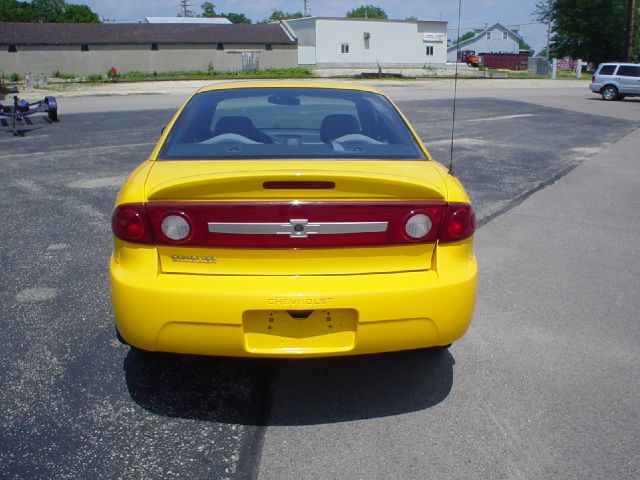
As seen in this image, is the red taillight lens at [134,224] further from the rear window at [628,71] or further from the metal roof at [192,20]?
the metal roof at [192,20]

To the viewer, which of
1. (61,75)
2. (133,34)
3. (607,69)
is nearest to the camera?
(607,69)

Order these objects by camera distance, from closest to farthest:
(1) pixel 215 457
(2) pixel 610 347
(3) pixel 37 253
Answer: (1) pixel 215 457
(2) pixel 610 347
(3) pixel 37 253

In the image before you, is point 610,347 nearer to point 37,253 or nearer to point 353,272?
point 353,272

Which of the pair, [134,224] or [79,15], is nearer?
[134,224]

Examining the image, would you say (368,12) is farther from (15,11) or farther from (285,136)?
(285,136)

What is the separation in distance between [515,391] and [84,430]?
87.6 inches

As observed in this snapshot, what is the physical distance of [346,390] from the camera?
143 inches

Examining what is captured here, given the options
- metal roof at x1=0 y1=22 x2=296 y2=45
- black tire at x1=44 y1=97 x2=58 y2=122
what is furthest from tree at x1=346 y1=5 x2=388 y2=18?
black tire at x1=44 y1=97 x2=58 y2=122

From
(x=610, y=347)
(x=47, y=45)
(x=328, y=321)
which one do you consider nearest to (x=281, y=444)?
(x=328, y=321)

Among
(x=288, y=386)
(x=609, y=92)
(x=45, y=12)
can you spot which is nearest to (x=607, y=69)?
(x=609, y=92)

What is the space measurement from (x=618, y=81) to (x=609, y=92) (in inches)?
25.8

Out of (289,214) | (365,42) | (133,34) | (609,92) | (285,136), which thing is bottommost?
(609,92)

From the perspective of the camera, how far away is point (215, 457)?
296 cm

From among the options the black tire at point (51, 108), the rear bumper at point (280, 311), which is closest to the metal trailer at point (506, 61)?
the black tire at point (51, 108)
